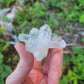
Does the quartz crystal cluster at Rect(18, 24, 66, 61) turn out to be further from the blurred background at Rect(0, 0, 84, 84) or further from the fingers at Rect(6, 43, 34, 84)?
the blurred background at Rect(0, 0, 84, 84)

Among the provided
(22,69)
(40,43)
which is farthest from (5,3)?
(22,69)

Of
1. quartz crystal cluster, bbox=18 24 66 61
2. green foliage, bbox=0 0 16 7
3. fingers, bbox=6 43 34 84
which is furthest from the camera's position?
green foliage, bbox=0 0 16 7

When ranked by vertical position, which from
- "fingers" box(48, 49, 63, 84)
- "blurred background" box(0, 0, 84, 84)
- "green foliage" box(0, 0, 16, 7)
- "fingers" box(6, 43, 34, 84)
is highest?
"fingers" box(6, 43, 34, 84)

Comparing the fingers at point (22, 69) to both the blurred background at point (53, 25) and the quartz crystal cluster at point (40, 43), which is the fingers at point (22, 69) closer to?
the quartz crystal cluster at point (40, 43)

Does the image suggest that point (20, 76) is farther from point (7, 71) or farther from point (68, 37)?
point (68, 37)

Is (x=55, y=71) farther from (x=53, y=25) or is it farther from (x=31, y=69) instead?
(x=53, y=25)

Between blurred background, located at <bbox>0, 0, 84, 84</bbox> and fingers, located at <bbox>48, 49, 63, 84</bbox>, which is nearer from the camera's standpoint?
fingers, located at <bbox>48, 49, 63, 84</bbox>

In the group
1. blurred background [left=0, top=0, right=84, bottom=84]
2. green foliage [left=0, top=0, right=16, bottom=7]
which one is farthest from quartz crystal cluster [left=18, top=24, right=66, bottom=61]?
green foliage [left=0, top=0, right=16, bottom=7]
